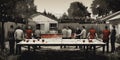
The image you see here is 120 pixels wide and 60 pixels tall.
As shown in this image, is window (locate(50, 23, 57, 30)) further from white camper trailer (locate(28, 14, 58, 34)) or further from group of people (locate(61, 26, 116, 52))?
group of people (locate(61, 26, 116, 52))

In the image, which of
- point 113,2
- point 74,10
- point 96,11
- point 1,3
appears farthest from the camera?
point 74,10

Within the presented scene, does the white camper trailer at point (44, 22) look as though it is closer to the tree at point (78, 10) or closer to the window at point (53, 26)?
the window at point (53, 26)

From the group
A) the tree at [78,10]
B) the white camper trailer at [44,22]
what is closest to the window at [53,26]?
the white camper trailer at [44,22]

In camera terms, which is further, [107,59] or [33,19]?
[33,19]

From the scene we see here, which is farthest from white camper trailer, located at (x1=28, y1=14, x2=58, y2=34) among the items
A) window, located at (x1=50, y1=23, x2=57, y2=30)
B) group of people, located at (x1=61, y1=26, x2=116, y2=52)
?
group of people, located at (x1=61, y1=26, x2=116, y2=52)

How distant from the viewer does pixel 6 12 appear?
864 inches

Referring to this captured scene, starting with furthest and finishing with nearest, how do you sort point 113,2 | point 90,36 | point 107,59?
point 113,2, point 90,36, point 107,59

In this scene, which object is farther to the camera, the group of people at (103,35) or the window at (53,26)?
the window at (53,26)

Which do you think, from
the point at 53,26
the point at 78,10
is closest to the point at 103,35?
the point at 53,26

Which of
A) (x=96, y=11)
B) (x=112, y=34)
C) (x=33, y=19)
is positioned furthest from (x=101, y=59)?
(x=96, y=11)

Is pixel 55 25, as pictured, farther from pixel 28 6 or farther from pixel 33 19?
pixel 28 6

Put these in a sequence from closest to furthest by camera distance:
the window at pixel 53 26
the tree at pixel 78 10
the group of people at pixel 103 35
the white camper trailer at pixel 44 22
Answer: the group of people at pixel 103 35 < the white camper trailer at pixel 44 22 < the window at pixel 53 26 < the tree at pixel 78 10

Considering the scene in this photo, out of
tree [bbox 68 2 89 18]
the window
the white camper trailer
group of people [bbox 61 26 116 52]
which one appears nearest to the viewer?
group of people [bbox 61 26 116 52]

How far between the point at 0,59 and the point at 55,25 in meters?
43.6
